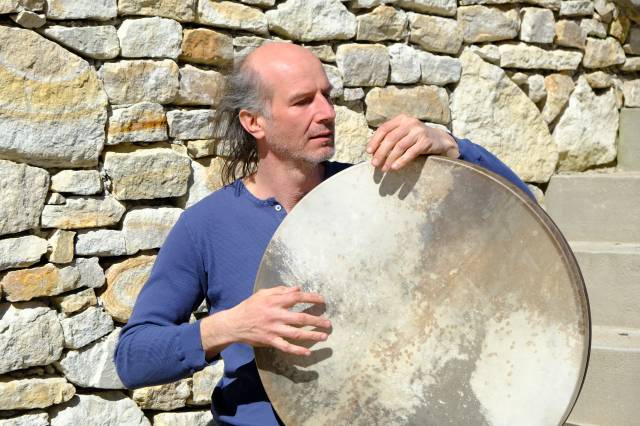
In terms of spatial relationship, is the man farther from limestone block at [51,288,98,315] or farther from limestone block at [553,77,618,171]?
limestone block at [553,77,618,171]

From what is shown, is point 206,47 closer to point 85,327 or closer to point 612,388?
point 85,327

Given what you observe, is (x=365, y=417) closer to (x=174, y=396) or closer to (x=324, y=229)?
(x=324, y=229)

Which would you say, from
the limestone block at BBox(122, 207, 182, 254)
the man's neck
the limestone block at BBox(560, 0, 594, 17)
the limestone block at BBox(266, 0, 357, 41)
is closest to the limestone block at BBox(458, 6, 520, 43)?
the limestone block at BBox(560, 0, 594, 17)

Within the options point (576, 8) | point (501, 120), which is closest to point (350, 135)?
point (501, 120)

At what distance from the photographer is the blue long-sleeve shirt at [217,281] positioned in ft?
6.49

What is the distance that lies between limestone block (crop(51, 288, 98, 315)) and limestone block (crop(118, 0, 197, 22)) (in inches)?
32.9

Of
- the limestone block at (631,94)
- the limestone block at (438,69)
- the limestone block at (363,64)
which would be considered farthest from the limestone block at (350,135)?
the limestone block at (631,94)

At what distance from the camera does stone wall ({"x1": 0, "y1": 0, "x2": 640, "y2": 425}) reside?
2709mm

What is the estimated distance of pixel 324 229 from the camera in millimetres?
1892

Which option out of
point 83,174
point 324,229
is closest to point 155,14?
point 83,174

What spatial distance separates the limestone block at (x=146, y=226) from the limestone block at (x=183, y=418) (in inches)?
20.9

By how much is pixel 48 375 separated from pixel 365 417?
132 cm

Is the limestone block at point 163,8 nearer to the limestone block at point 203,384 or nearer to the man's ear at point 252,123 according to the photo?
the man's ear at point 252,123

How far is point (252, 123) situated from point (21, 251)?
0.88m
